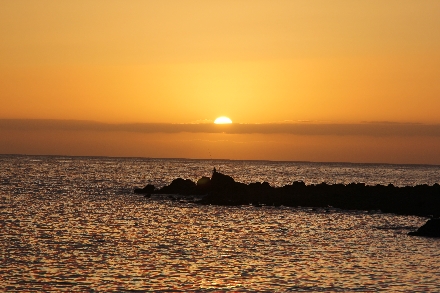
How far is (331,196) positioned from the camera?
238 feet

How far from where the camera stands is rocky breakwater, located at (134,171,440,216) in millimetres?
64312

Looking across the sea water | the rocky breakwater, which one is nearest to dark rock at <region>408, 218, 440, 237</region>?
the sea water

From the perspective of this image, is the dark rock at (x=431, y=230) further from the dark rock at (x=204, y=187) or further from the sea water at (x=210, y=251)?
the dark rock at (x=204, y=187)

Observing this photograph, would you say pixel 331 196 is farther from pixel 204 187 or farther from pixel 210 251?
pixel 210 251

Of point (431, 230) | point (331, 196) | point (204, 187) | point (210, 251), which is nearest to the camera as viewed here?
point (210, 251)

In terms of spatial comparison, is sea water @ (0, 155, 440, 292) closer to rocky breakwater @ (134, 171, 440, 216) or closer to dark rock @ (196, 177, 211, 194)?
rocky breakwater @ (134, 171, 440, 216)

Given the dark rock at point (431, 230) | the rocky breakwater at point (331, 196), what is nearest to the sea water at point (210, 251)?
the dark rock at point (431, 230)

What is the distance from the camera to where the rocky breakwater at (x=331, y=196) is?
6431 cm

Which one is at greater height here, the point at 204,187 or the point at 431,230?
the point at 204,187

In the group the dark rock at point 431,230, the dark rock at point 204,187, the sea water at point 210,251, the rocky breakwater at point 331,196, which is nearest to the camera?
the sea water at point 210,251

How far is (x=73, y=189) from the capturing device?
91.5 m

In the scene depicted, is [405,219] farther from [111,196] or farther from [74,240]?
[111,196]

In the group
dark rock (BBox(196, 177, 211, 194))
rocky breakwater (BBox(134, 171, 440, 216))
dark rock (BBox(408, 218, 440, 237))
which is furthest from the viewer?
dark rock (BBox(196, 177, 211, 194))

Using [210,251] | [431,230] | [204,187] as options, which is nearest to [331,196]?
[204,187]
